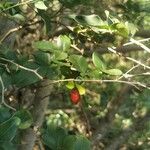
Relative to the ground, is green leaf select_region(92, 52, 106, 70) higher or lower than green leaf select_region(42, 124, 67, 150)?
higher

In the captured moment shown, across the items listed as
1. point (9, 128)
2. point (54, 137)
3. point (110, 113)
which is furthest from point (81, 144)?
point (110, 113)

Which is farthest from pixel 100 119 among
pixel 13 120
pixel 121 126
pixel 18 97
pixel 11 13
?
pixel 13 120

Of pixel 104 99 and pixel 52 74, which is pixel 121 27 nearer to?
pixel 52 74

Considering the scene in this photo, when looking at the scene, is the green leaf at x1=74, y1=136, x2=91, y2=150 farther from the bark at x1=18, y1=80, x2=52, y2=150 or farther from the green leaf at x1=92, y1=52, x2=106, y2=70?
the bark at x1=18, y1=80, x2=52, y2=150

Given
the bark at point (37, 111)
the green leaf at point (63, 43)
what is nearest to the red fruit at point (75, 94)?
the green leaf at point (63, 43)

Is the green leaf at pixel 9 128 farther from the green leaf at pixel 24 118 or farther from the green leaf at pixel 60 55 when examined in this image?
the green leaf at pixel 60 55

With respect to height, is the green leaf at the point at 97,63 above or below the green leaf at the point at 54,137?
above

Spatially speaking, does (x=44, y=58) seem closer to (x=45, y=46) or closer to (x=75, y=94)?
(x=45, y=46)

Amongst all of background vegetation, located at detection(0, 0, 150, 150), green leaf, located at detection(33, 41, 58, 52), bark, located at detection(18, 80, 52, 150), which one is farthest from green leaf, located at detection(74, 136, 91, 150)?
bark, located at detection(18, 80, 52, 150)
